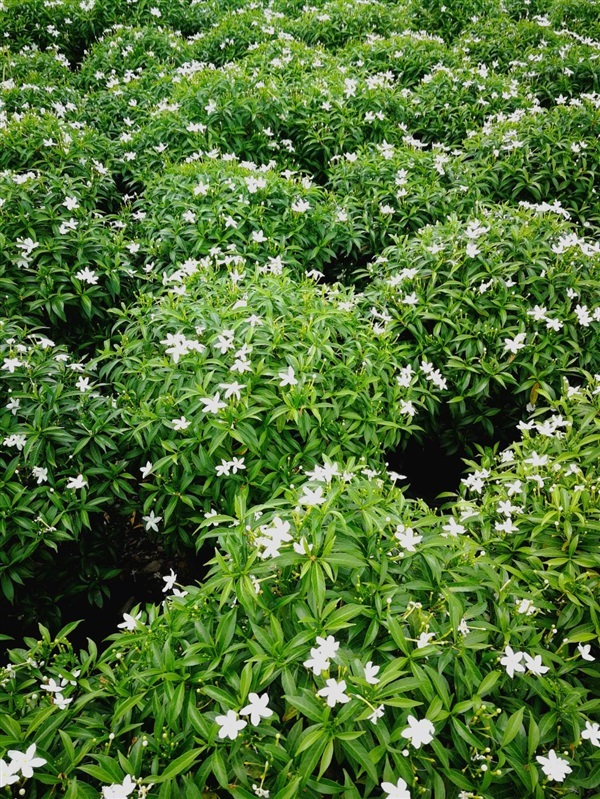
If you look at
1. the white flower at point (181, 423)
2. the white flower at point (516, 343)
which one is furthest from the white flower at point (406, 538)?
the white flower at point (516, 343)

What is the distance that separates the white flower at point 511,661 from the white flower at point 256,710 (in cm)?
70

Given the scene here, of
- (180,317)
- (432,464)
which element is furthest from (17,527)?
(432,464)

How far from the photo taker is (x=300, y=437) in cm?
267

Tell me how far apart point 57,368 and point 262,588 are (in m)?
Answer: 1.73

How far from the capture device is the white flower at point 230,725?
142 cm

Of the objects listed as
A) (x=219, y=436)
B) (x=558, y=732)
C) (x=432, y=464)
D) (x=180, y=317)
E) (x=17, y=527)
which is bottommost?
(x=432, y=464)

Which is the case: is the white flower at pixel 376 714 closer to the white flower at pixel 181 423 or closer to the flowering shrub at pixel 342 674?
the flowering shrub at pixel 342 674

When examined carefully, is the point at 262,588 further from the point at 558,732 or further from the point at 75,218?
the point at 75,218

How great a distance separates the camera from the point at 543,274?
337 centimetres

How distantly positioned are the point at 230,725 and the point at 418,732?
47cm

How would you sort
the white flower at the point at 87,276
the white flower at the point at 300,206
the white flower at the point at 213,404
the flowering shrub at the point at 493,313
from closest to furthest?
the white flower at the point at 213,404
the flowering shrub at the point at 493,313
the white flower at the point at 87,276
the white flower at the point at 300,206

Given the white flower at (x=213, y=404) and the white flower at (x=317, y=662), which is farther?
the white flower at (x=213, y=404)

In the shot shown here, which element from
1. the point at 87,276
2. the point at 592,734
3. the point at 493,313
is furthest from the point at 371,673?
the point at 87,276

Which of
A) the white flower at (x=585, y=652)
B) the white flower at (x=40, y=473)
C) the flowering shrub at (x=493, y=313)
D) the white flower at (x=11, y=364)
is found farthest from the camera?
the flowering shrub at (x=493, y=313)
